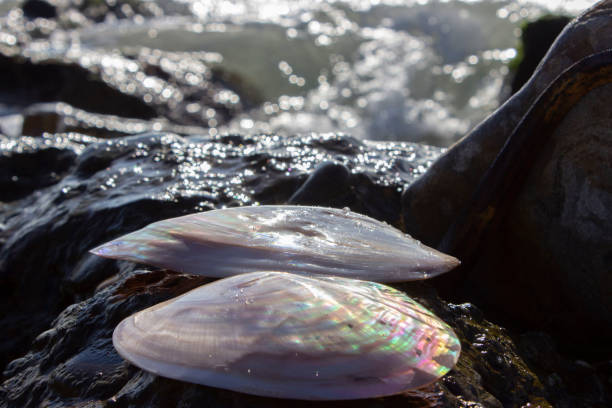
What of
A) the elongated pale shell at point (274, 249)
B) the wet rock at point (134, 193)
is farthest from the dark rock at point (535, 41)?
the elongated pale shell at point (274, 249)

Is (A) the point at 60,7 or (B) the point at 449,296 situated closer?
(B) the point at 449,296

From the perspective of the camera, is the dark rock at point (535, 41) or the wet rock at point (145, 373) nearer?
the wet rock at point (145, 373)

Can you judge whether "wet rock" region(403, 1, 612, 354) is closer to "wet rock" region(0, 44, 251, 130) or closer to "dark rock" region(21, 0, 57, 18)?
"wet rock" region(0, 44, 251, 130)

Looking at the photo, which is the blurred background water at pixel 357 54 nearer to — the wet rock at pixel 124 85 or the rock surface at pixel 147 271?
the wet rock at pixel 124 85

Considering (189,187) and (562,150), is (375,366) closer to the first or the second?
(562,150)

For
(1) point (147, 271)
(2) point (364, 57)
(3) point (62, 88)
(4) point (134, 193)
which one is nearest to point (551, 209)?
(1) point (147, 271)

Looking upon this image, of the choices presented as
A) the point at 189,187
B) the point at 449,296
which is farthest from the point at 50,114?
the point at 449,296
